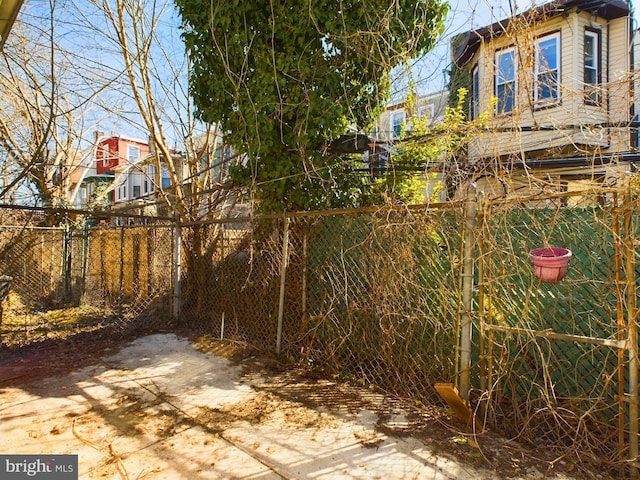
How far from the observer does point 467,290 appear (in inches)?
109

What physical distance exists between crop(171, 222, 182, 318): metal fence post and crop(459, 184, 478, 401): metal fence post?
4.55 meters

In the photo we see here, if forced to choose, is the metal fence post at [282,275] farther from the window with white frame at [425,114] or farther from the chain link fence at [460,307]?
the window with white frame at [425,114]

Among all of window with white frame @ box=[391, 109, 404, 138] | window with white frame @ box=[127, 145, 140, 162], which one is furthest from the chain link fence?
window with white frame @ box=[127, 145, 140, 162]

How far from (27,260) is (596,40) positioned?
1414 centimetres

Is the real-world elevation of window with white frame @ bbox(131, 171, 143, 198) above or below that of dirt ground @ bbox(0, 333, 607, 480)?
above

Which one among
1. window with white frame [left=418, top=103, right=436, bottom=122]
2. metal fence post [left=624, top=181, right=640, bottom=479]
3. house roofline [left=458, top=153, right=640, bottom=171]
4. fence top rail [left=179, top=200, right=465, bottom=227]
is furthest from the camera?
window with white frame [left=418, top=103, right=436, bottom=122]

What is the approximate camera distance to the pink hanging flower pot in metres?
2.27

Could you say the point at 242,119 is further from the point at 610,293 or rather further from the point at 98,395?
the point at 610,293

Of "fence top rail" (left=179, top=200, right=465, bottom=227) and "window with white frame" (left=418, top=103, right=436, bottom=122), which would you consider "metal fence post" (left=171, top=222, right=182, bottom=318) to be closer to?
"fence top rail" (left=179, top=200, right=465, bottom=227)

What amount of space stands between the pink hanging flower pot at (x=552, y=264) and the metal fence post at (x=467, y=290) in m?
0.47

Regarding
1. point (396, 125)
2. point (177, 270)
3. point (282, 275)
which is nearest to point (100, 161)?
point (177, 270)

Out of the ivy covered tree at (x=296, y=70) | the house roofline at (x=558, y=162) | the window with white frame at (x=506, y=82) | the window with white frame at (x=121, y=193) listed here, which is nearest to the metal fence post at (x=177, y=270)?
the ivy covered tree at (x=296, y=70)

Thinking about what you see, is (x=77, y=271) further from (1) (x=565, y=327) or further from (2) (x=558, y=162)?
(2) (x=558, y=162)

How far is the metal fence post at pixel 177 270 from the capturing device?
5898mm
